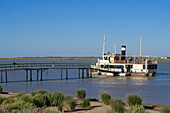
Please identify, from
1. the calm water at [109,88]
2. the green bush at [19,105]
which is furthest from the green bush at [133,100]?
the green bush at [19,105]

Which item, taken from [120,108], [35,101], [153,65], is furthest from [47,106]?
[153,65]

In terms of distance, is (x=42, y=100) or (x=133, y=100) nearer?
(x=42, y=100)

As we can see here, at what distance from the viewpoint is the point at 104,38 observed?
60.7 m

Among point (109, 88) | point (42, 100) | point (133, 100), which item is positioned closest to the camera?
point (42, 100)

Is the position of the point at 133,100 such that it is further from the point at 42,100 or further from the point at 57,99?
the point at 42,100

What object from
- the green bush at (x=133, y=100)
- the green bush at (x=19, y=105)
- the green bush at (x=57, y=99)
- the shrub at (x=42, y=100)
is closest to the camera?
the green bush at (x=19, y=105)

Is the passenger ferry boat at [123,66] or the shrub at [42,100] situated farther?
the passenger ferry boat at [123,66]

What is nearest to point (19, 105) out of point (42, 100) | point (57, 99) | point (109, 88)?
point (42, 100)

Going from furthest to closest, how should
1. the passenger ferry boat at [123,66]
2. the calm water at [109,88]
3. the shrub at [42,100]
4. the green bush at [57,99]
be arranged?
the passenger ferry boat at [123,66], the calm water at [109,88], the green bush at [57,99], the shrub at [42,100]

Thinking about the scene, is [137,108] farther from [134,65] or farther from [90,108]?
[134,65]

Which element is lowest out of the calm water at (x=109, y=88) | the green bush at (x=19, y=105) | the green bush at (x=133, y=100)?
the calm water at (x=109, y=88)

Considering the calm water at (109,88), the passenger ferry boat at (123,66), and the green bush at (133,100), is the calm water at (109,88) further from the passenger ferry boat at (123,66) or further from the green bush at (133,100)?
the passenger ferry boat at (123,66)

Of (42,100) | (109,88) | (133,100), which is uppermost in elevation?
(42,100)

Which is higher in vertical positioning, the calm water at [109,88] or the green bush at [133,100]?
the green bush at [133,100]
